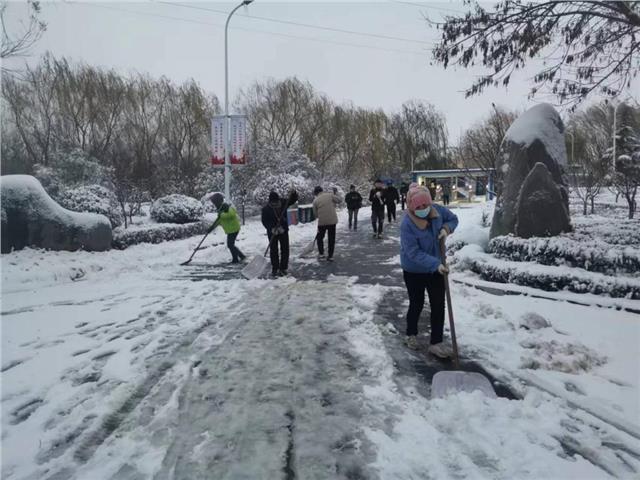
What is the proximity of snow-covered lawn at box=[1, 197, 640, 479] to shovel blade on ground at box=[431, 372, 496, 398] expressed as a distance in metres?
0.10

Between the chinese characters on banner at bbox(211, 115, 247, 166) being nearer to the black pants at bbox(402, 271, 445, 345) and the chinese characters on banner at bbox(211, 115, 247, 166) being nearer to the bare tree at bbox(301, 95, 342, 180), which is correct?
the black pants at bbox(402, 271, 445, 345)

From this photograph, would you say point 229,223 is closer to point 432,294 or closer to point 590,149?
point 432,294

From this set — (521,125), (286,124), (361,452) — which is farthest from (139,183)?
(361,452)

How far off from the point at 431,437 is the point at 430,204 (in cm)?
217

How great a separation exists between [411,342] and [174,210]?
42.7ft

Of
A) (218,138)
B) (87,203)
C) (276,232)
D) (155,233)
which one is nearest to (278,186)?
(218,138)

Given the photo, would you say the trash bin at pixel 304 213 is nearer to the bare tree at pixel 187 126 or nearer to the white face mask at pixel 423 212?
the bare tree at pixel 187 126

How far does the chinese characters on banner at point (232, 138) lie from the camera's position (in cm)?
1622

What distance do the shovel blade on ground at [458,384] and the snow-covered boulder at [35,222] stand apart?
9.18 metres

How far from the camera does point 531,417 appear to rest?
9.68 ft

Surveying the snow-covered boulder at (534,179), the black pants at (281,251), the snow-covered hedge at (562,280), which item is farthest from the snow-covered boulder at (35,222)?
the snow-covered boulder at (534,179)

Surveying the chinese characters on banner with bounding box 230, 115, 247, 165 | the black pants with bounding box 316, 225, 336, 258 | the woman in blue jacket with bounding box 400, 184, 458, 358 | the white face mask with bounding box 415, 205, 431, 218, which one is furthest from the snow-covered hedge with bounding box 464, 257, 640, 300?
the chinese characters on banner with bounding box 230, 115, 247, 165

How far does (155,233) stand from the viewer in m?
13.0

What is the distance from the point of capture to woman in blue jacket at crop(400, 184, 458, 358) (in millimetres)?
4047
